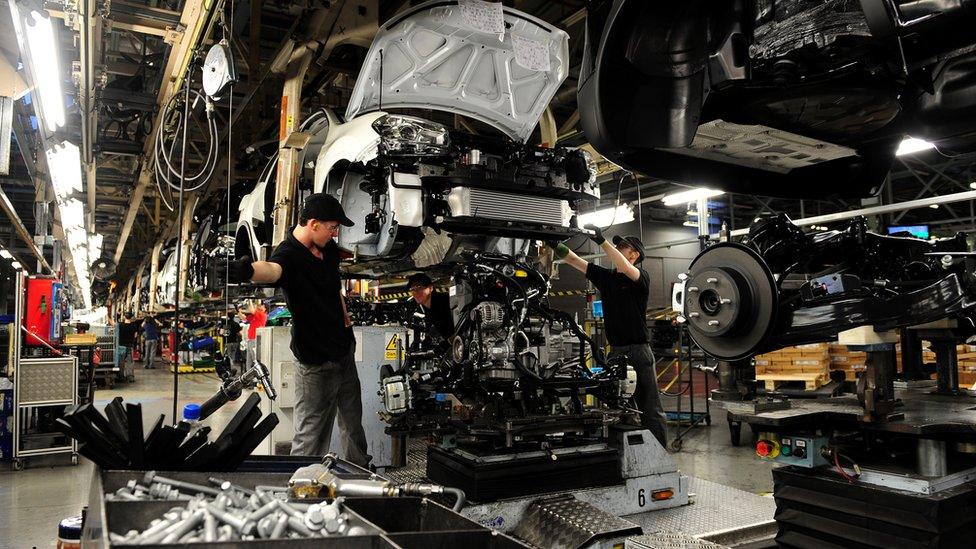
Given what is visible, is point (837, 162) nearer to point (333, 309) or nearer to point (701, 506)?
point (701, 506)

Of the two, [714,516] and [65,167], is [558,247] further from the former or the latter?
[65,167]

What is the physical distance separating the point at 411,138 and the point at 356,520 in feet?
9.52

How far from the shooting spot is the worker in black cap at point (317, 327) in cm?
346

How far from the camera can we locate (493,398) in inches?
149

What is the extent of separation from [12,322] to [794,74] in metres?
6.74

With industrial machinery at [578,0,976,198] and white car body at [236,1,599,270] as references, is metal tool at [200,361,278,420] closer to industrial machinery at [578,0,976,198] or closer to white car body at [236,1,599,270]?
industrial machinery at [578,0,976,198]

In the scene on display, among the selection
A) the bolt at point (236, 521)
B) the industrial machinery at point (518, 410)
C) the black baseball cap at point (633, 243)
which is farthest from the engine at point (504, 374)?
the bolt at point (236, 521)

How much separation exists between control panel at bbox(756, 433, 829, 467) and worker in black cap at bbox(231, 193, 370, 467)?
2.10 meters

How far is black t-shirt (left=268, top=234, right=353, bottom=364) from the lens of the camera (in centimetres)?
345

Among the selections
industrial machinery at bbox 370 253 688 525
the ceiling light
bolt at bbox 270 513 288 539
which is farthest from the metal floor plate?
the ceiling light

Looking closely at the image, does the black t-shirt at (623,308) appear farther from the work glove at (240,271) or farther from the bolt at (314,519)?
the bolt at (314,519)

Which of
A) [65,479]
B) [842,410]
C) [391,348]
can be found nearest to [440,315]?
[391,348]

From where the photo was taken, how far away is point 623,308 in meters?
4.78

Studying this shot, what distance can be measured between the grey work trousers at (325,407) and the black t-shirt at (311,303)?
0.08 m
